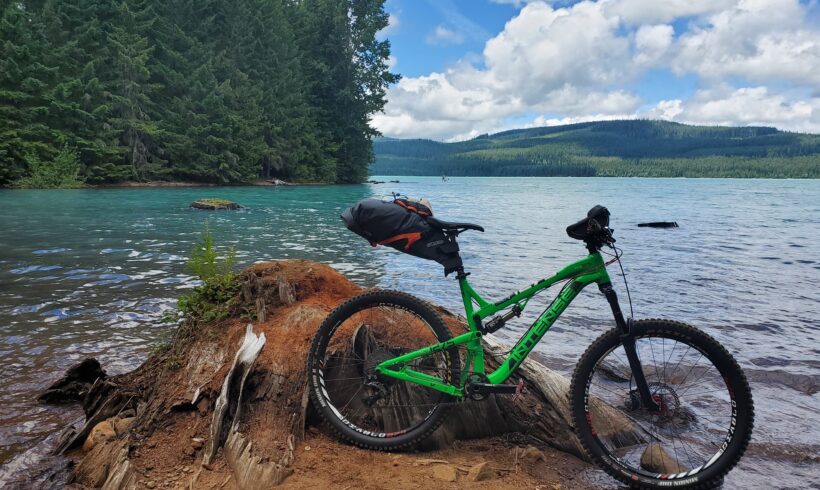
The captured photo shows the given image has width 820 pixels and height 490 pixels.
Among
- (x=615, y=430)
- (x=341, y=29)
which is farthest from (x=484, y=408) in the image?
(x=341, y=29)

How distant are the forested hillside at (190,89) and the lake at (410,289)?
858 inches

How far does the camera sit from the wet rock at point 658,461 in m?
4.05

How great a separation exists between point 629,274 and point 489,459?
513 inches

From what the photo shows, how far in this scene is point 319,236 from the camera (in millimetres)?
22000

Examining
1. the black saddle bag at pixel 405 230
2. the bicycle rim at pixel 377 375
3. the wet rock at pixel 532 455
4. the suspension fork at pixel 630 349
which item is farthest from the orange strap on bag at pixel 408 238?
the wet rock at pixel 532 455

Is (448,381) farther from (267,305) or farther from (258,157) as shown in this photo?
(258,157)

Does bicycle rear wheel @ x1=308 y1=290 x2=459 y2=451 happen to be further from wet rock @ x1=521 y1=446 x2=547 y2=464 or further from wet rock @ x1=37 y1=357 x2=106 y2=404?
A: wet rock @ x1=37 y1=357 x2=106 y2=404

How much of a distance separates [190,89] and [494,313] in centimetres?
6078

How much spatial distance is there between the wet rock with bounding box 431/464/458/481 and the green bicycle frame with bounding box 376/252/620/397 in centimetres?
56

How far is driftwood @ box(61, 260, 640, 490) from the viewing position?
146 inches

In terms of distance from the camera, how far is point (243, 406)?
413 cm

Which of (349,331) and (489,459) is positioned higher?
(349,331)

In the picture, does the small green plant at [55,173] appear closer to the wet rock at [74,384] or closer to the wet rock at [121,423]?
the wet rock at [74,384]

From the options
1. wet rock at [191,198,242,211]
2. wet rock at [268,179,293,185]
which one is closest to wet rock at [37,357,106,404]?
wet rock at [191,198,242,211]
